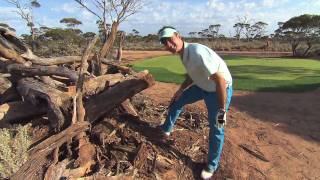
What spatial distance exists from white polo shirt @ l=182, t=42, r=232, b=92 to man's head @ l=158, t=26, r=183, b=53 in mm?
81

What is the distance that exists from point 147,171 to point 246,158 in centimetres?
134

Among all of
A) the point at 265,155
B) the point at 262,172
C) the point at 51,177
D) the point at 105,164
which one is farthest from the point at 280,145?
the point at 51,177

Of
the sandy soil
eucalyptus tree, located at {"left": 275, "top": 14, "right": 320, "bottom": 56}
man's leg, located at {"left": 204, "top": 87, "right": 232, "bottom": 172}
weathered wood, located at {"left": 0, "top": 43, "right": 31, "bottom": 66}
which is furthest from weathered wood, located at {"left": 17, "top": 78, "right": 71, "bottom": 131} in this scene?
eucalyptus tree, located at {"left": 275, "top": 14, "right": 320, "bottom": 56}

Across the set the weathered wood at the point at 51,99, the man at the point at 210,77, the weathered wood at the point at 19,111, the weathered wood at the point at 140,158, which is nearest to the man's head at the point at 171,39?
the man at the point at 210,77

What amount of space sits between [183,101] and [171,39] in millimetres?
962

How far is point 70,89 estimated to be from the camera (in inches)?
206

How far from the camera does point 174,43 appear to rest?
4297mm

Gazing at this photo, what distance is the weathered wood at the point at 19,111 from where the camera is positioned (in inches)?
206

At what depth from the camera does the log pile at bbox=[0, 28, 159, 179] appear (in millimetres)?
4539

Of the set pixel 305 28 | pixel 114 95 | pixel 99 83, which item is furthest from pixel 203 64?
pixel 305 28

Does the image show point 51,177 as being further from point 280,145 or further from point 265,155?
point 280,145

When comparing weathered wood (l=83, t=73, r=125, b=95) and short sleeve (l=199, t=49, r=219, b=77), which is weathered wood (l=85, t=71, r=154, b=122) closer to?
weathered wood (l=83, t=73, r=125, b=95)

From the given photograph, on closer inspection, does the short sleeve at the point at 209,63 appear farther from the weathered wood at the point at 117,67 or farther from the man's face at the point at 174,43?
the weathered wood at the point at 117,67

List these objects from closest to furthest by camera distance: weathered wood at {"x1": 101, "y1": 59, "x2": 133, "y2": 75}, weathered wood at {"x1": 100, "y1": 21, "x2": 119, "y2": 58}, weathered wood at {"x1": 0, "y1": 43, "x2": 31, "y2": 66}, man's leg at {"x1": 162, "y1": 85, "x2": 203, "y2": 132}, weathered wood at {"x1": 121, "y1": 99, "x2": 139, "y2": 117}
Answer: man's leg at {"x1": 162, "y1": 85, "x2": 203, "y2": 132} → weathered wood at {"x1": 121, "y1": 99, "x2": 139, "y2": 117} → weathered wood at {"x1": 0, "y1": 43, "x2": 31, "y2": 66} → weathered wood at {"x1": 100, "y1": 21, "x2": 119, "y2": 58} → weathered wood at {"x1": 101, "y1": 59, "x2": 133, "y2": 75}
